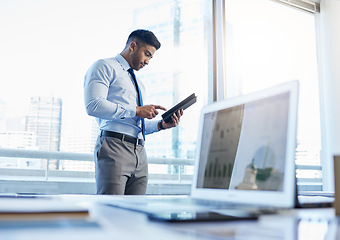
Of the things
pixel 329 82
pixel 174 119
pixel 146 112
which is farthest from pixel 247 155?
pixel 329 82

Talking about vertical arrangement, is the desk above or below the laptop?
below

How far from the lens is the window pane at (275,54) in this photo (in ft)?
13.3

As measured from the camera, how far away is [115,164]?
2.04m

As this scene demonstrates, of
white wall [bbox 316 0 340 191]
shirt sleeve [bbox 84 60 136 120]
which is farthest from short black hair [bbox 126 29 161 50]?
white wall [bbox 316 0 340 191]

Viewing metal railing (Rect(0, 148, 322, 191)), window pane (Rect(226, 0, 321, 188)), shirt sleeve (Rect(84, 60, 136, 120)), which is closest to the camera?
shirt sleeve (Rect(84, 60, 136, 120))

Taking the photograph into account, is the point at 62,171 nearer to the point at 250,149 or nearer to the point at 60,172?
the point at 60,172

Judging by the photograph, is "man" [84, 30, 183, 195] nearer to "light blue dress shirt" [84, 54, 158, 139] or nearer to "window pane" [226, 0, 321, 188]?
"light blue dress shirt" [84, 54, 158, 139]

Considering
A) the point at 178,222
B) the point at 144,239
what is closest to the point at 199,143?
the point at 178,222

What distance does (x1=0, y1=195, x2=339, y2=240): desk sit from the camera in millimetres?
482

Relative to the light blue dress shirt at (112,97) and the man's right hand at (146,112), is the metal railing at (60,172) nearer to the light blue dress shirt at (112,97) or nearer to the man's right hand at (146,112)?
the light blue dress shirt at (112,97)

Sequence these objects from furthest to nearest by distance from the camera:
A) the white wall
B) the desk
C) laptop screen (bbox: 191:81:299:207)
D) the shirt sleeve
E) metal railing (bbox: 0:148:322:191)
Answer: the white wall < metal railing (bbox: 0:148:322:191) < the shirt sleeve < laptop screen (bbox: 191:81:299:207) < the desk

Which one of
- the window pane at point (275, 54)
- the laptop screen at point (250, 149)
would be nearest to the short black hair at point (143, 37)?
the laptop screen at point (250, 149)

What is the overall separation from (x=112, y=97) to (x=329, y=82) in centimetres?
312

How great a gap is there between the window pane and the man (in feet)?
6.16
